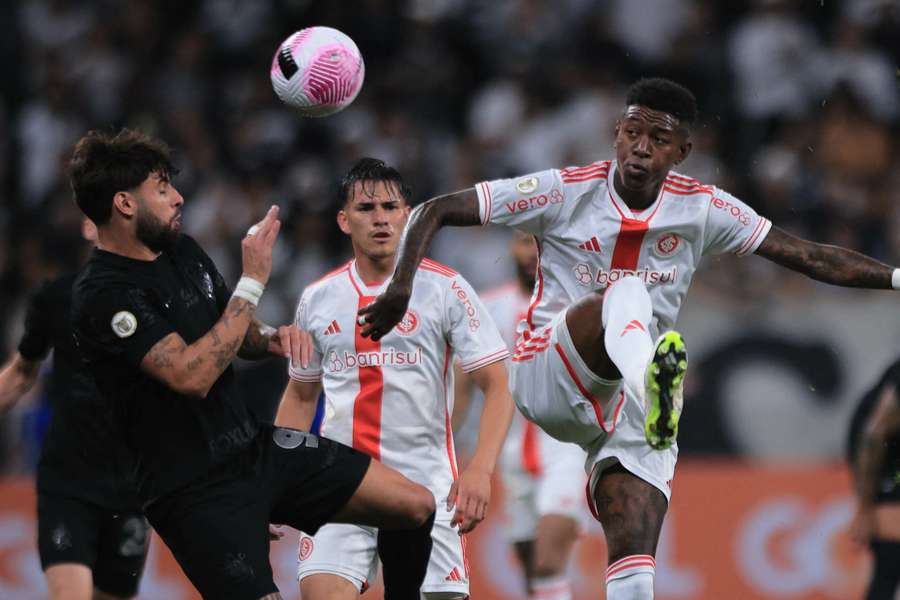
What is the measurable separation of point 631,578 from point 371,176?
2143mm

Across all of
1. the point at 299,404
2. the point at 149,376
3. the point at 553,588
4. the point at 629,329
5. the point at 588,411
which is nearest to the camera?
the point at 149,376

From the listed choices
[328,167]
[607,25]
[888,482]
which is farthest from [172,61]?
[888,482]

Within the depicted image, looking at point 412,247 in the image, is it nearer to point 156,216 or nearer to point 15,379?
point 156,216

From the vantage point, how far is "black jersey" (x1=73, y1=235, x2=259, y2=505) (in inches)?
210

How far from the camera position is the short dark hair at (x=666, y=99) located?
5.86 m

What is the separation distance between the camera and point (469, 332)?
21.4 feet

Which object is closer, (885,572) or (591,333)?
(591,333)

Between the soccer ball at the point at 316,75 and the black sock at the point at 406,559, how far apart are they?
6.08 feet

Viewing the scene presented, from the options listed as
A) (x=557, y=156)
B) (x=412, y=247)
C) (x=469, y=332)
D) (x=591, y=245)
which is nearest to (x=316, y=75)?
(x=412, y=247)

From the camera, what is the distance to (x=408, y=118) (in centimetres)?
1222

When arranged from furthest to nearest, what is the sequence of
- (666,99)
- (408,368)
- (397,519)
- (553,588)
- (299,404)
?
(553,588) → (299,404) → (408,368) → (666,99) → (397,519)

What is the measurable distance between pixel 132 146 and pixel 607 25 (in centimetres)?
702

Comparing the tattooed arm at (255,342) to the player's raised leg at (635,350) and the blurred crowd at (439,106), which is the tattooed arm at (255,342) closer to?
the player's raised leg at (635,350)

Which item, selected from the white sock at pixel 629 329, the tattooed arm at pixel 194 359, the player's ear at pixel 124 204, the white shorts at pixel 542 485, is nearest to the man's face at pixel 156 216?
the player's ear at pixel 124 204
